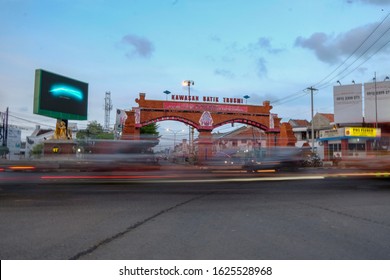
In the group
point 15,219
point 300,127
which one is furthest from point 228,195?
point 300,127

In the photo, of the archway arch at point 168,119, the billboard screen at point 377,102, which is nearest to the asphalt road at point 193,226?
the archway arch at point 168,119

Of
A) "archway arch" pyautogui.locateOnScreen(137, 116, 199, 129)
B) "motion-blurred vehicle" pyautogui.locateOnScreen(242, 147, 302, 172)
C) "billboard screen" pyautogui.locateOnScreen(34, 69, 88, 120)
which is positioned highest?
"billboard screen" pyautogui.locateOnScreen(34, 69, 88, 120)

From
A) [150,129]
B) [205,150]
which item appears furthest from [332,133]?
[150,129]

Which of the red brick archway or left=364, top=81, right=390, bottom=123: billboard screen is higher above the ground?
left=364, top=81, right=390, bottom=123: billboard screen

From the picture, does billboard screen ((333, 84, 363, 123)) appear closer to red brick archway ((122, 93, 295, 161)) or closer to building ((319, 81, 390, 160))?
building ((319, 81, 390, 160))

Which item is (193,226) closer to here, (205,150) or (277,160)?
(277,160)

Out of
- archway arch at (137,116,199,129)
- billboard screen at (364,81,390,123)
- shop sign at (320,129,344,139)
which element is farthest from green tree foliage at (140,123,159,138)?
billboard screen at (364,81,390,123)

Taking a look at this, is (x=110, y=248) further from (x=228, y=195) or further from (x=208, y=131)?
(x=208, y=131)

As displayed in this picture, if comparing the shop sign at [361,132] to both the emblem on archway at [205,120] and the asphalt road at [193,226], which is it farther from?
the asphalt road at [193,226]

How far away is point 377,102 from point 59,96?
140 feet

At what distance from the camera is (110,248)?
5.04 metres

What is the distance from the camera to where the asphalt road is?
4891mm

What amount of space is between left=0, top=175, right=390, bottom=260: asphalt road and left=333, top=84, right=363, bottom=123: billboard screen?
1716 inches

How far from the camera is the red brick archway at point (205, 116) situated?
38719mm
